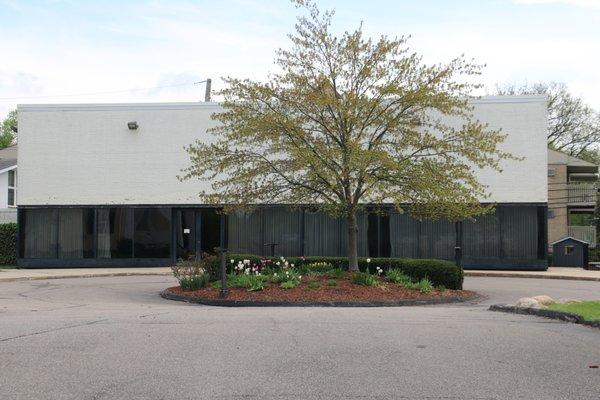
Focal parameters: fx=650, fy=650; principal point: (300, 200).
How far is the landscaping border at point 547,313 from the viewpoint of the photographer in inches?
419

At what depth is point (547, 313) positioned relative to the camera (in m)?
11.8

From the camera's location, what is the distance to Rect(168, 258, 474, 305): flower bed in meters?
15.4

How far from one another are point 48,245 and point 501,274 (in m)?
18.9

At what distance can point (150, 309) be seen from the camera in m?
13.5

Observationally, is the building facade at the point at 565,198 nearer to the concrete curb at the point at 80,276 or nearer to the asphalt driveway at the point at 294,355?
the concrete curb at the point at 80,276

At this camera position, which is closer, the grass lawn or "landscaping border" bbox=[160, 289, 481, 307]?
the grass lawn

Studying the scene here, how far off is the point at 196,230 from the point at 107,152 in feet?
16.8

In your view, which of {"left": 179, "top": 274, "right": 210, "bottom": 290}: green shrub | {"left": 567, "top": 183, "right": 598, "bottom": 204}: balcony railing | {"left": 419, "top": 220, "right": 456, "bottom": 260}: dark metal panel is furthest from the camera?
{"left": 567, "top": 183, "right": 598, "bottom": 204}: balcony railing

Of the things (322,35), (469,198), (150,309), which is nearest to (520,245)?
(469,198)

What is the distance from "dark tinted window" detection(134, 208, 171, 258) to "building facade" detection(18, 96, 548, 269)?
0.14 feet

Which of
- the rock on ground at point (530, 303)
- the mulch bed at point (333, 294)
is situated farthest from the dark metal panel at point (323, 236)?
the rock on ground at point (530, 303)

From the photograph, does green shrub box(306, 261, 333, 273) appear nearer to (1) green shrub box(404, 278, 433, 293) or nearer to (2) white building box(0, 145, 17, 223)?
(1) green shrub box(404, 278, 433, 293)

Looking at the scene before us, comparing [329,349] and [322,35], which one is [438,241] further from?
[329,349]

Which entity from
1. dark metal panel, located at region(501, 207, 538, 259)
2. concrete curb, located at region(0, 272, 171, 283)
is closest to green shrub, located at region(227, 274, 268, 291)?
concrete curb, located at region(0, 272, 171, 283)
